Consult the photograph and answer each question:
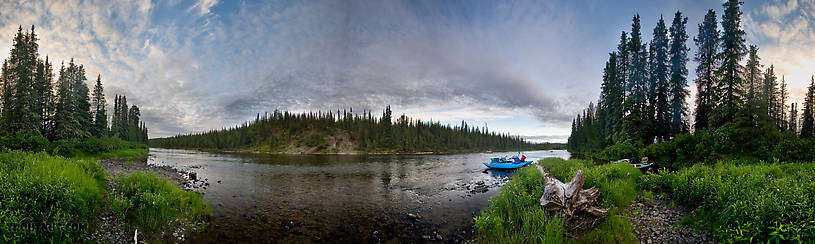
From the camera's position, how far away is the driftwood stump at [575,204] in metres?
9.10

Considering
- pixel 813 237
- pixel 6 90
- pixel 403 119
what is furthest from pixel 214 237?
pixel 403 119

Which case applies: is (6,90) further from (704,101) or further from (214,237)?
(704,101)

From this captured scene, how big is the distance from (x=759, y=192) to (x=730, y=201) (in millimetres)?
1081

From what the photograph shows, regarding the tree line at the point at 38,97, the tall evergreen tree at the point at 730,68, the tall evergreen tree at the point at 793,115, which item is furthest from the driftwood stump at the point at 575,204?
the tall evergreen tree at the point at 793,115

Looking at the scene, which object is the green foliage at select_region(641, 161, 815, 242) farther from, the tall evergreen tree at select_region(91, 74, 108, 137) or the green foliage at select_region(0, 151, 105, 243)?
the tall evergreen tree at select_region(91, 74, 108, 137)

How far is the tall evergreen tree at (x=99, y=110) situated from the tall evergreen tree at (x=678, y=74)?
107958 mm

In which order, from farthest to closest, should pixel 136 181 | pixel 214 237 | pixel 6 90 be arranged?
pixel 6 90, pixel 136 181, pixel 214 237

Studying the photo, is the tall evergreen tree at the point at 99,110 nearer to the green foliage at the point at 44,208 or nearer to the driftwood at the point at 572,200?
the green foliage at the point at 44,208

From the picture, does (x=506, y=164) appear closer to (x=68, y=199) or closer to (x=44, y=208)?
(x=68, y=199)

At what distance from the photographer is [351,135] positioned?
156 meters

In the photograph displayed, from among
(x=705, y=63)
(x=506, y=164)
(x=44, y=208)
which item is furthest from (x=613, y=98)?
(x=44, y=208)

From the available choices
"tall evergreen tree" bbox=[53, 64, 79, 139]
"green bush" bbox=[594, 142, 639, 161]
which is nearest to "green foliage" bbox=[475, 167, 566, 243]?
"green bush" bbox=[594, 142, 639, 161]

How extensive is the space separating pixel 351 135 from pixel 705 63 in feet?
463

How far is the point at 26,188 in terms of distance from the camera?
7.36 m
